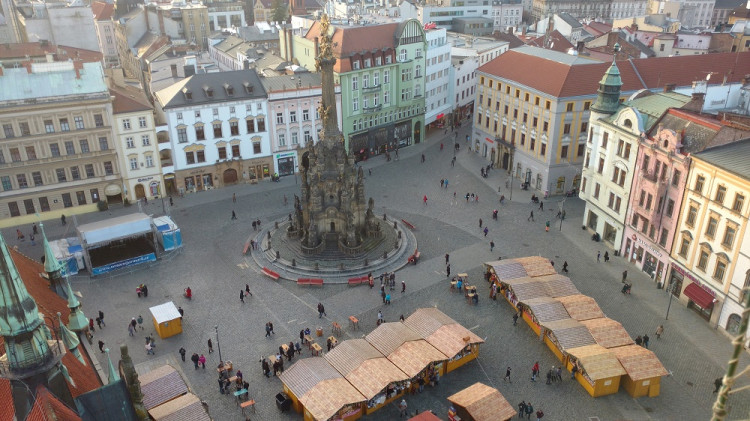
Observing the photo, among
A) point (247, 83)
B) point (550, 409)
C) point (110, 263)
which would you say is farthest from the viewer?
point (247, 83)

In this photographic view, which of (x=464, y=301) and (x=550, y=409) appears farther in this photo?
(x=464, y=301)

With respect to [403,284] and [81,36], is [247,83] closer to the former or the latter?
[403,284]

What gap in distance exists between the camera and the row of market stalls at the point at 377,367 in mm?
36188

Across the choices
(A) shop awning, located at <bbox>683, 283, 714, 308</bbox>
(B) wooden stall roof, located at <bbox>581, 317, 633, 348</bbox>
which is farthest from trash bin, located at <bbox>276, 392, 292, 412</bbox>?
(A) shop awning, located at <bbox>683, 283, 714, 308</bbox>

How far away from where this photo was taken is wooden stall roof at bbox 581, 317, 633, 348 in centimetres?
4047

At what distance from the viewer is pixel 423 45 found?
3354 inches

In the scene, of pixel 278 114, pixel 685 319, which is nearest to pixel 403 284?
pixel 685 319

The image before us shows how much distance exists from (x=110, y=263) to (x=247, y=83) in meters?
27.7

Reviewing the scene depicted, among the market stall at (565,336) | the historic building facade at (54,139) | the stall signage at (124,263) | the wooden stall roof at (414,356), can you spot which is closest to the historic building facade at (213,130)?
the historic building facade at (54,139)

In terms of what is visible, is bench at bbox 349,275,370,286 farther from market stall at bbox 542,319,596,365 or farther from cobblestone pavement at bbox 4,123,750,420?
market stall at bbox 542,319,596,365

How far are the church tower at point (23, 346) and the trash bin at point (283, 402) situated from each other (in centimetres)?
1740

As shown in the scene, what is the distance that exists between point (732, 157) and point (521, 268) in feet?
57.3

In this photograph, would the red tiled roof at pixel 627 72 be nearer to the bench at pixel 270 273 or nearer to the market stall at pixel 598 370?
the market stall at pixel 598 370

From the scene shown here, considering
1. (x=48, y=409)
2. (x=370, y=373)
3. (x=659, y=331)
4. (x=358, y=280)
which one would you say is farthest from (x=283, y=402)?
(x=659, y=331)
